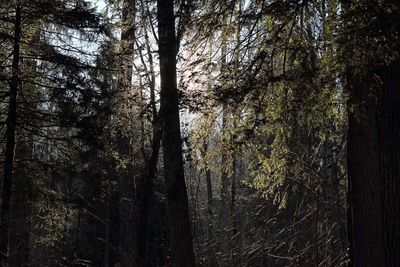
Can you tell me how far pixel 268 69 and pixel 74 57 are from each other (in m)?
5.42

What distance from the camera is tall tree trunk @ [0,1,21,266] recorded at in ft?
32.3

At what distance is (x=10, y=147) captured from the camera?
10.1 m

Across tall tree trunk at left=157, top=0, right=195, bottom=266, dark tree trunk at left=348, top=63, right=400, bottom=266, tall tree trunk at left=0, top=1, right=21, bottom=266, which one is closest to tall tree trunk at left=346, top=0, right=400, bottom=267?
dark tree trunk at left=348, top=63, right=400, bottom=266

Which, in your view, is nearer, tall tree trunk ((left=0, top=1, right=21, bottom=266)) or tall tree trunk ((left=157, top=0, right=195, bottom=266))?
tall tree trunk ((left=157, top=0, right=195, bottom=266))

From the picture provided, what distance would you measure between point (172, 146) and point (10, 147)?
3481mm

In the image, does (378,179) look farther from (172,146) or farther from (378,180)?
(172,146)

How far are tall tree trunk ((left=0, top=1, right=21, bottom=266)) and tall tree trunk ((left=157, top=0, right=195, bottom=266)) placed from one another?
3.06 metres

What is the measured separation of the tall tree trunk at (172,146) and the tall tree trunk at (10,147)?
3062 millimetres

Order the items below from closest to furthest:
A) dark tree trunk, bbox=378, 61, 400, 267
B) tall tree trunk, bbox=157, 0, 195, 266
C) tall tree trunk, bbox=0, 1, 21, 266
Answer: dark tree trunk, bbox=378, 61, 400, 267
tall tree trunk, bbox=157, 0, 195, 266
tall tree trunk, bbox=0, 1, 21, 266

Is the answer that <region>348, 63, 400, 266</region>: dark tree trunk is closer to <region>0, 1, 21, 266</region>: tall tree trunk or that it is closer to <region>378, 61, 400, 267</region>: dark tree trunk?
<region>378, 61, 400, 267</region>: dark tree trunk

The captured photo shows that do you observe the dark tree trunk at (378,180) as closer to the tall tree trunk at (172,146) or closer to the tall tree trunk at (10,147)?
the tall tree trunk at (172,146)

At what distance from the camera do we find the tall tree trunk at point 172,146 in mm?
8605

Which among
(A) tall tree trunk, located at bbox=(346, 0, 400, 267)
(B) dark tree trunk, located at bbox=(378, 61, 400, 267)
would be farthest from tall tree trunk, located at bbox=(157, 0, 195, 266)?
(B) dark tree trunk, located at bbox=(378, 61, 400, 267)

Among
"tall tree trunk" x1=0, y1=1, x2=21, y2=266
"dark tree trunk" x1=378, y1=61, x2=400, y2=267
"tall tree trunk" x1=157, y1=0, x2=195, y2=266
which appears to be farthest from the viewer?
"tall tree trunk" x1=0, y1=1, x2=21, y2=266
